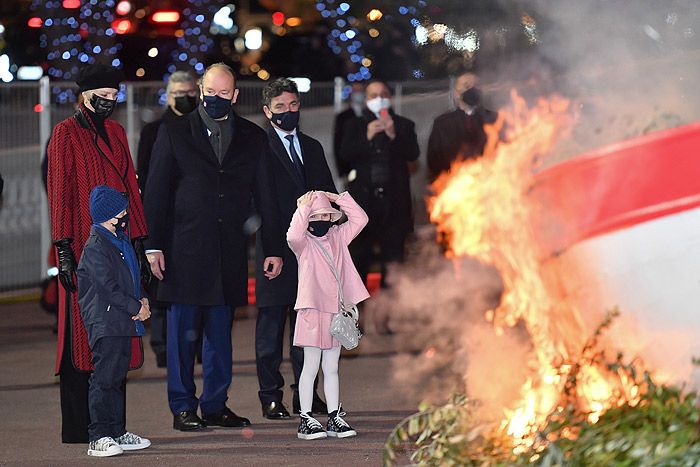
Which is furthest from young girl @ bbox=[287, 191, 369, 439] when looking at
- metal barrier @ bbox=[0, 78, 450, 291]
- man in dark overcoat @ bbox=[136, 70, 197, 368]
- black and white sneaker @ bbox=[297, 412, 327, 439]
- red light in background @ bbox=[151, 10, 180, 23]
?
red light in background @ bbox=[151, 10, 180, 23]

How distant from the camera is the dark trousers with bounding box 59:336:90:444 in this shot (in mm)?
7867

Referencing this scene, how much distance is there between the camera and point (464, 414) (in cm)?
612

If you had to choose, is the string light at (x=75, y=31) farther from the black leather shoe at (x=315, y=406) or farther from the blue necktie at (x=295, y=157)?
the black leather shoe at (x=315, y=406)

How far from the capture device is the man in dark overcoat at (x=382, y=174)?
11617 mm

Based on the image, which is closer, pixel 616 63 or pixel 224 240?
pixel 616 63

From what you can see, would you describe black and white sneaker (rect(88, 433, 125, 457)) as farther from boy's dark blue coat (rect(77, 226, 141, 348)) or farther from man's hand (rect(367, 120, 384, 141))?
man's hand (rect(367, 120, 384, 141))

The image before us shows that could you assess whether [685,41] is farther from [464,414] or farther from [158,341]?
[158,341]

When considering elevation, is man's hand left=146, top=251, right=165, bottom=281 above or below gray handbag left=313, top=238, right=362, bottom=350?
above

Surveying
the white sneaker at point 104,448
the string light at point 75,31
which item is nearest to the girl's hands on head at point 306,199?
the white sneaker at point 104,448

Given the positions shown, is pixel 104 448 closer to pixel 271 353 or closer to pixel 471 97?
pixel 271 353

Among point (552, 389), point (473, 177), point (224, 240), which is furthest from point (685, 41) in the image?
point (224, 240)

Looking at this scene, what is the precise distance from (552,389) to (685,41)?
1.73 m

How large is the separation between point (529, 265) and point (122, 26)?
71.0ft

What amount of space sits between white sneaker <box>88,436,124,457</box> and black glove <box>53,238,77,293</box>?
840 millimetres
